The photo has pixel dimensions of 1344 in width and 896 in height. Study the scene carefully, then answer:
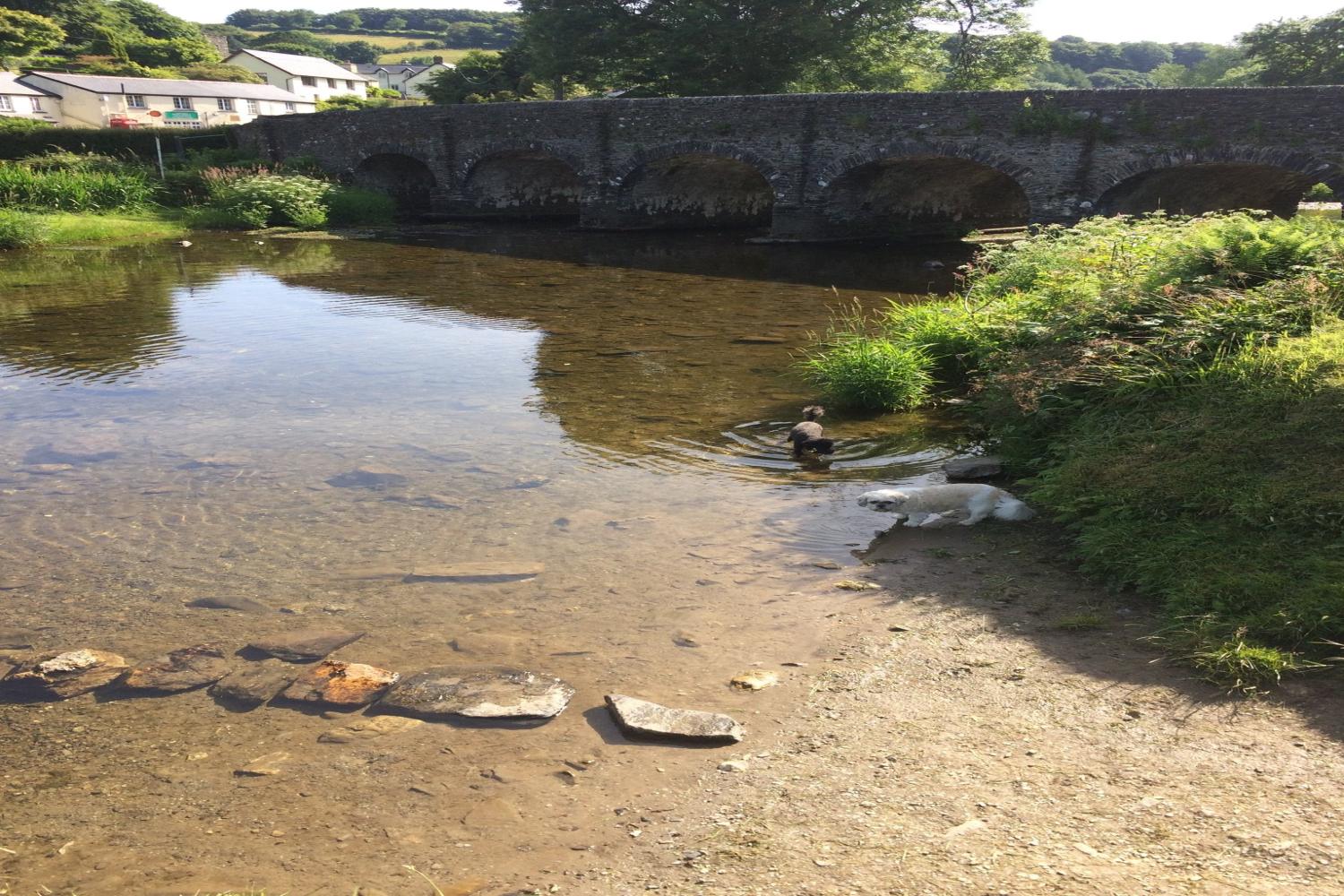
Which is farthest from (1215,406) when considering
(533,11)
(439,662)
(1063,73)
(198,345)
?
(1063,73)

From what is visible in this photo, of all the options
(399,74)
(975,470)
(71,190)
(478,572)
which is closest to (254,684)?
(478,572)

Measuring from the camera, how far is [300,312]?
1395cm

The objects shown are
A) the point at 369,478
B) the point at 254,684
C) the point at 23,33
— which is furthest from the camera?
the point at 23,33

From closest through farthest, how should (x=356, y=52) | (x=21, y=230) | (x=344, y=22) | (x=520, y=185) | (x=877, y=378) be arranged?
1. (x=877, y=378)
2. (x=21, y=230)
3. (x=520, y=185)
4. (x=356, y=52)
5. (x=344, y=22)

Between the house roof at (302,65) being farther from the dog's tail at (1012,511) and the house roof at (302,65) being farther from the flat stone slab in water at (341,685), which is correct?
the flat stone slab in water at (341,685)

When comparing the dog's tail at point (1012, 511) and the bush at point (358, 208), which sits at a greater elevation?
the bush at point (358, 208)

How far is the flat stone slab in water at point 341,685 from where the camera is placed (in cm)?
411

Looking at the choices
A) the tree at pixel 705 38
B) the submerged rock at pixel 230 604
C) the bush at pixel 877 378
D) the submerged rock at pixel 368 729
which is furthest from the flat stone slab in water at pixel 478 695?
the tree at pixel 705 38

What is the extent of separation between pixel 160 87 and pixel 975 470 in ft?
179

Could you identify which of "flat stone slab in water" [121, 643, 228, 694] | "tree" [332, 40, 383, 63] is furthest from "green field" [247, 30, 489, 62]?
"flat stone slab in water" [121, 643, 228, 694]

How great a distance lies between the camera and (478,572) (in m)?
5.42

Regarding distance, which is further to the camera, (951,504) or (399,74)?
(399,74)

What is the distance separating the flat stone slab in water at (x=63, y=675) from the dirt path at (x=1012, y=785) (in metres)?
2.63

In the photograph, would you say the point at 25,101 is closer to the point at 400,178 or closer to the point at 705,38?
the point at 400,178
